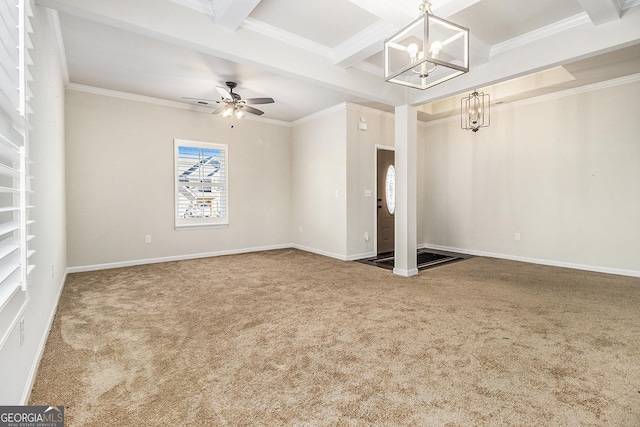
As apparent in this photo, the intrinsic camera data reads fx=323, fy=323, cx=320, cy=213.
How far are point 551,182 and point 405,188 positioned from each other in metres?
2.57

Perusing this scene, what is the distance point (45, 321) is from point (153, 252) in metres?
2.96

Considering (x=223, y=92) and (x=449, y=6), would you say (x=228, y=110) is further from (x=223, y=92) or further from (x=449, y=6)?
(x=449, y=6)

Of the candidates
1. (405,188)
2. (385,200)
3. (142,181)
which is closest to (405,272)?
(405,188)

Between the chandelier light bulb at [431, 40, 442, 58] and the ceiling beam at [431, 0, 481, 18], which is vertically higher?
the ceiling beam at [431, 0, 481, 18]

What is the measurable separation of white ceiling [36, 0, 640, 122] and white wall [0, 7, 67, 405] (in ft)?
1.51

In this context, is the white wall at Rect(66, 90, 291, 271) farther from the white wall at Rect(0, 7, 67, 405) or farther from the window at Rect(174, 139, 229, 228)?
the white wall at Rect(0, 7, 67, 405)

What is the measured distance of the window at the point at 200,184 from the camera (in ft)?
18.5

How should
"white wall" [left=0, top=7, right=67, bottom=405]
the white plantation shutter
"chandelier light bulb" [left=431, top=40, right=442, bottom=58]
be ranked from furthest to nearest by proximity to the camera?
"chandelier light bulb" [left=431, top=40, right=442, bottom=58] < "white wall" [left=0, top=7, right=67, bottom=405] < the white plantation shutter

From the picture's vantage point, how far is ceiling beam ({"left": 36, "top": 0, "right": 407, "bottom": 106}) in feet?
7.77

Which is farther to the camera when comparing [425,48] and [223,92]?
[223,92]

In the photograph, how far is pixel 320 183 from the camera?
625 centimetres

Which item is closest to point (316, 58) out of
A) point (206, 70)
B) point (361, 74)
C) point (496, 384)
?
point (361, 74)

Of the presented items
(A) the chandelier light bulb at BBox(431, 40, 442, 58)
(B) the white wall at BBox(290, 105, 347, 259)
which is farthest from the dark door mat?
(A) the chandelier light bulb at BBox(431, 40, 442, 58)

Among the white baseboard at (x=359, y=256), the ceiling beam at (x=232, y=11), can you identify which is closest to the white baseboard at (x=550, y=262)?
the white baseboard at (x=359, y=256)
